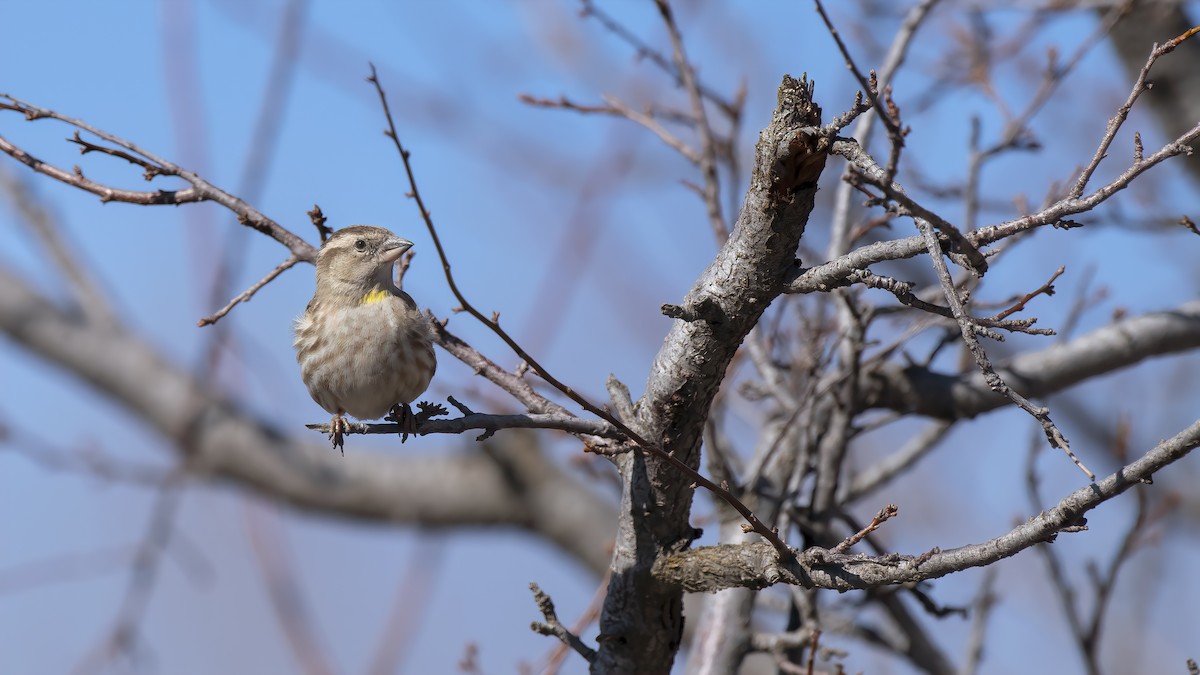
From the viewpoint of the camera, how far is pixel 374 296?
4.52 metres

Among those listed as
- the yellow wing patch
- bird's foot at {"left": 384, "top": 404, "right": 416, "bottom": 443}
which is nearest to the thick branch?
bird's foot at {"left": 384, "top": 404, "right": 416, "bottom": 443}

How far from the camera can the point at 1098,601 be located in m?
4.64

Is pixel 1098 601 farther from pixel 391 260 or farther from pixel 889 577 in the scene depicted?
pixel 391 260

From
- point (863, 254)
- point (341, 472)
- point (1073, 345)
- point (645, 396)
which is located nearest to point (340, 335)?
point (645, 396)

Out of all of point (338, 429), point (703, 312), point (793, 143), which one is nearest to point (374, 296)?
point (338, 429)

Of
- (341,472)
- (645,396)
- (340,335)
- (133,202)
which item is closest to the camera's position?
(645,396)

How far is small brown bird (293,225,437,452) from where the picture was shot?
404 centimetres

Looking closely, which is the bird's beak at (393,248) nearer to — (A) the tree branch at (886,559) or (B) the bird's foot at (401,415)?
(B) the bird's foot at (401,415)

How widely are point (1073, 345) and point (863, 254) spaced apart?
267 centimetres

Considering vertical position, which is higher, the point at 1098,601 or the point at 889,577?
the point at 1098,601

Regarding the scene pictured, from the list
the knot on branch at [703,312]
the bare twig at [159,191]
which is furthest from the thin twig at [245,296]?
the knot on branch at [703,312]

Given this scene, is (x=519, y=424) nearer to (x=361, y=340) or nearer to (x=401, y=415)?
(x=401, y=415)

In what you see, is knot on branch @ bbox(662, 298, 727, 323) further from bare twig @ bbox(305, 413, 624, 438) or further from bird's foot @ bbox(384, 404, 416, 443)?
bird's foot @ bbox(384, 404, 416, 443)

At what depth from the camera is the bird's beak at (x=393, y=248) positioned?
4633 mm
